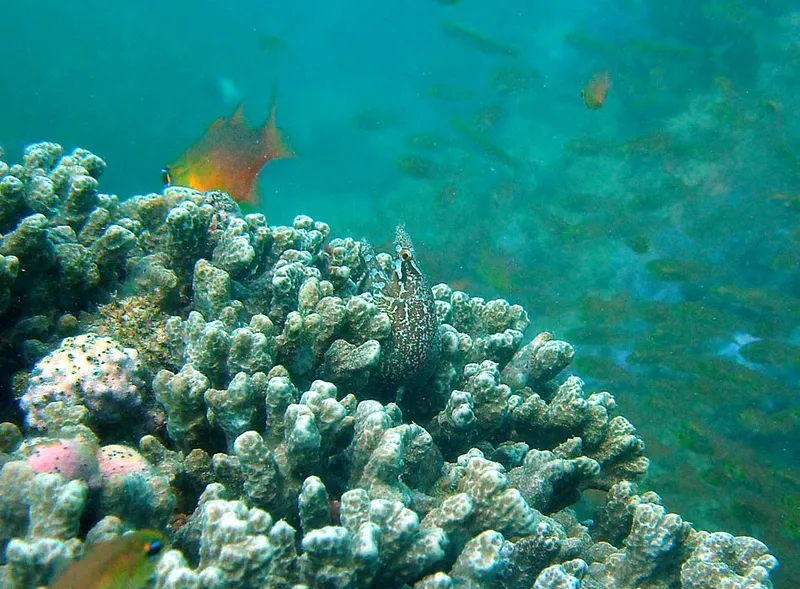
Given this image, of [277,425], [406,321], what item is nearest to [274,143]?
[406,321]

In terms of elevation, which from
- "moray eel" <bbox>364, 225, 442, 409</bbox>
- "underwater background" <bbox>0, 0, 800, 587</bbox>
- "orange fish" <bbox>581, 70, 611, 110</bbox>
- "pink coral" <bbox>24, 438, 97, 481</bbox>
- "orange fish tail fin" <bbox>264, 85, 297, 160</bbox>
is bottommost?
"pink coral" <bbox>24, 438, 97, 481</bbox>

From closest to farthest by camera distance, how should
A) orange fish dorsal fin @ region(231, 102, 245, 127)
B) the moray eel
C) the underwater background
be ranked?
the moray eel
orange fish dorsal fin @ region(231, 102, 245, 127)
the underwater background

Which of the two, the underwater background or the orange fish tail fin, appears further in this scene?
the underwater background

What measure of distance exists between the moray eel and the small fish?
1709 mm

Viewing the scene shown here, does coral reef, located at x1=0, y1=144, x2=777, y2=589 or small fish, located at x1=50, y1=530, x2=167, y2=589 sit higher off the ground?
coral reef, located at x1=0, y1=144, x2=777, y2=589

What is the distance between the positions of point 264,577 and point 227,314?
4.87ft

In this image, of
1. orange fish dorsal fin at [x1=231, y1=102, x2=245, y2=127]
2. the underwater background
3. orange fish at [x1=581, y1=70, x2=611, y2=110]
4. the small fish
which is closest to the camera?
the small fish

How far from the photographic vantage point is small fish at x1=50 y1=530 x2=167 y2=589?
1.29 meters

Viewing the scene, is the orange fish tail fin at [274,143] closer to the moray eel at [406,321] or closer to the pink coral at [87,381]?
the moray eel at [406,321]

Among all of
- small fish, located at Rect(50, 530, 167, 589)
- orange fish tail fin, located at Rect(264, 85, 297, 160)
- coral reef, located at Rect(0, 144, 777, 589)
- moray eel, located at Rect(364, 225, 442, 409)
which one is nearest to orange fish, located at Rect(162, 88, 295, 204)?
orange fish tail fin, located at Rect(264, 85, 297, 160)

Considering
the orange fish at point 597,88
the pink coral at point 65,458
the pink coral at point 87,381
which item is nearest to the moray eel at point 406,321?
the pink coral at point 87,381

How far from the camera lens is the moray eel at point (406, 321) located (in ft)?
9.64

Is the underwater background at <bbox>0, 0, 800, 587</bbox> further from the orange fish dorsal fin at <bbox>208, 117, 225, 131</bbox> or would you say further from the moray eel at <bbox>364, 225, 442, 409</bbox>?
the moray eel at <bbox>364, 225, 442, 409</bbox>

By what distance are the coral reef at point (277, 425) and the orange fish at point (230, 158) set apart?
70 cm
